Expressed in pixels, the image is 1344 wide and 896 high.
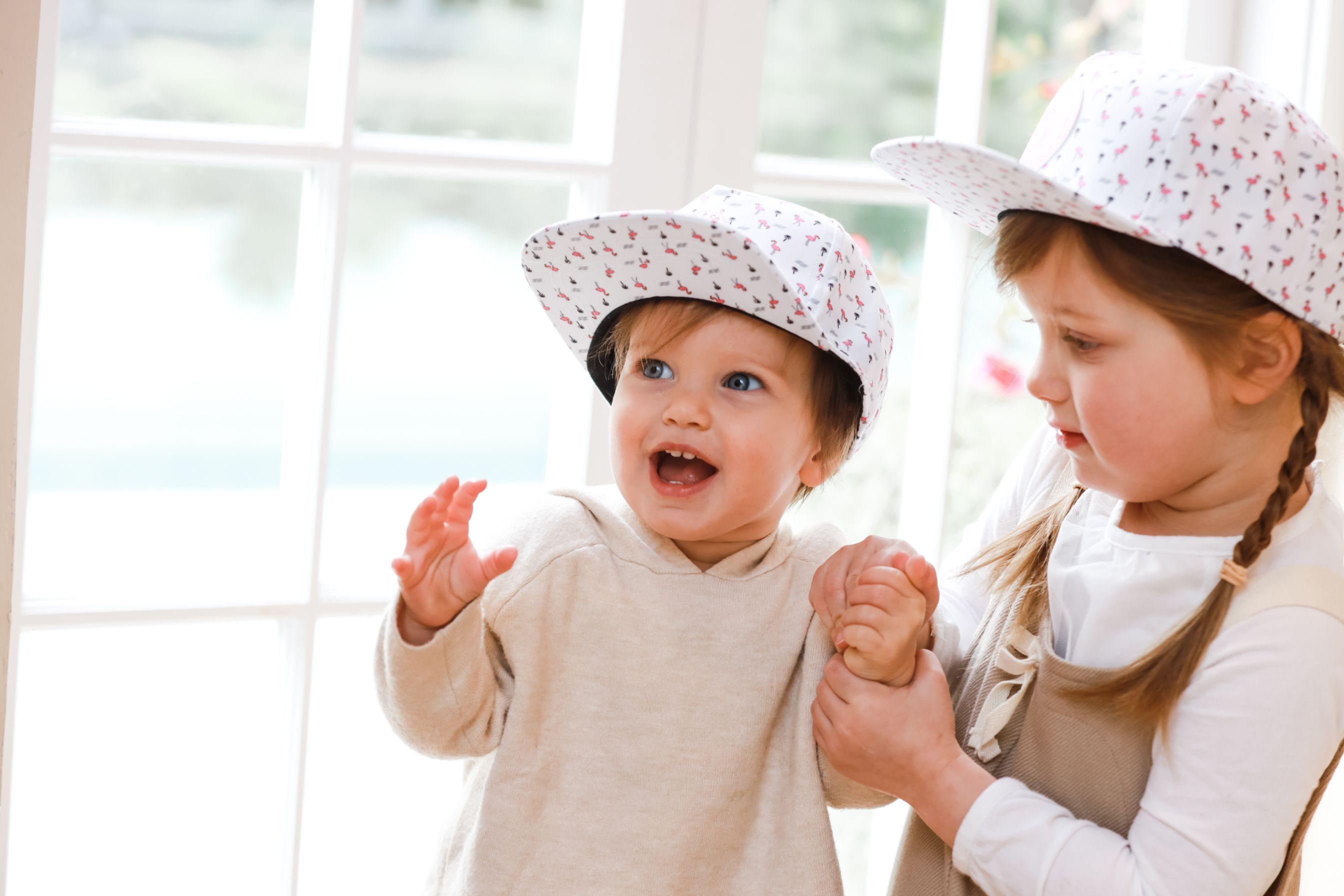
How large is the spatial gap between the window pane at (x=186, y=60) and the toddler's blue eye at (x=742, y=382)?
0.57m

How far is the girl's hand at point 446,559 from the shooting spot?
0.98 meters

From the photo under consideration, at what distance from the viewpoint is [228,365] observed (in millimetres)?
1356

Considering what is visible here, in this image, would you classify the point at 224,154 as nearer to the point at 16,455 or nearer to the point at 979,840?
the point at 16,455

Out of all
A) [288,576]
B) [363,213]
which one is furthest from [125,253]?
[288,576]

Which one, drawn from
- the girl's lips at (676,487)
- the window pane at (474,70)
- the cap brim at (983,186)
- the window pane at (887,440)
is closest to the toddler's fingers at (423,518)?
the girl's lips at (676,487)

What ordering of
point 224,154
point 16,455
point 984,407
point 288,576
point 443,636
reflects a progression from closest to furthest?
point 443,636 → point 16,455 → point 224,154 → point 288,576 → point 984,407

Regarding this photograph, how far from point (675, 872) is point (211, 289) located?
2.51 feet

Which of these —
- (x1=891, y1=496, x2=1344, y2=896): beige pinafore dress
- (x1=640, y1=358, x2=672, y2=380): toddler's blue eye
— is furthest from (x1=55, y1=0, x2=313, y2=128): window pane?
(x1=891, y1=496, x2=1344, y2=896): beige pinafore dress

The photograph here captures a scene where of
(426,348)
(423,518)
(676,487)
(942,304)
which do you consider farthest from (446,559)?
(942,304)

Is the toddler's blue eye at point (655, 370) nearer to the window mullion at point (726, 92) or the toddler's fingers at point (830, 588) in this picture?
the toddler's fingers at point (830, 588)

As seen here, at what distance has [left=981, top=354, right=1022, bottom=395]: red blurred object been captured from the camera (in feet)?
5.96

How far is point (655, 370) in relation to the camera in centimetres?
108

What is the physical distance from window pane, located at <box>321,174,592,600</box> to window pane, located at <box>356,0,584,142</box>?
71mm

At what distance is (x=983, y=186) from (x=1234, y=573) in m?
0.34
